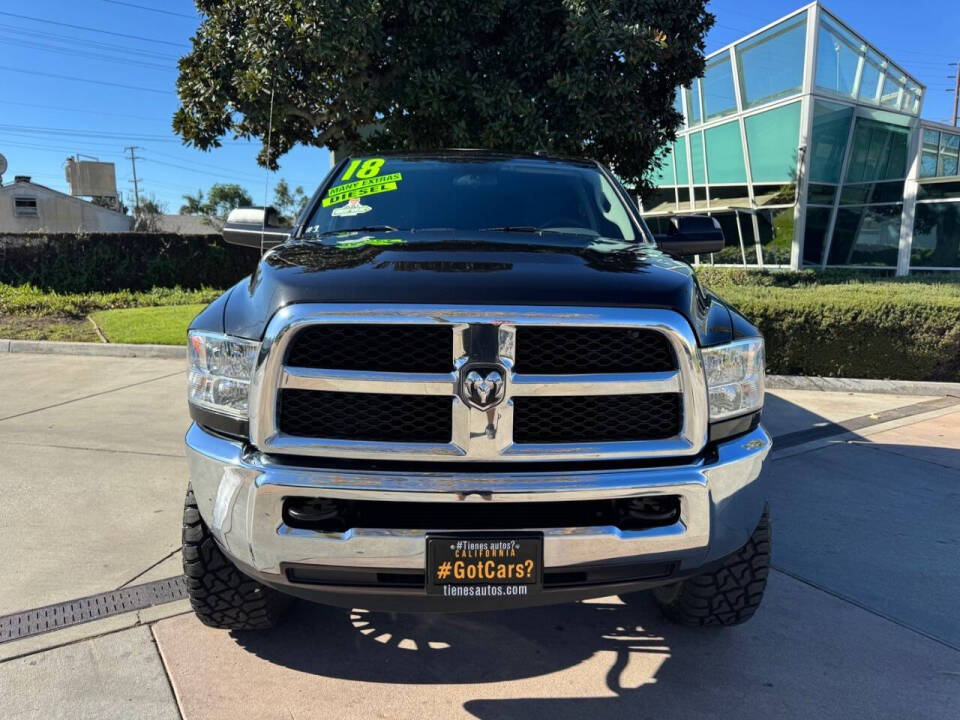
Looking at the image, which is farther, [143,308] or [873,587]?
[143,308]

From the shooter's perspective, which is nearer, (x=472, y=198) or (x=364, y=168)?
(x=472, y=198)

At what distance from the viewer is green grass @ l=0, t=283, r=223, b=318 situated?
35.7ft

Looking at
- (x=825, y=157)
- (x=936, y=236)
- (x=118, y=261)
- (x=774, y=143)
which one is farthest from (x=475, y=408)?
(x=936, y=236)

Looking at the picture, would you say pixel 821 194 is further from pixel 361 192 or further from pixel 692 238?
pixel 361 192

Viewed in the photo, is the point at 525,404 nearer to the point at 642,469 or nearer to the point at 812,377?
the point at 642,469

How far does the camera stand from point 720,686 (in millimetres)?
2318

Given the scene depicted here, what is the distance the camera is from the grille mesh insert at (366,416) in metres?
1.95

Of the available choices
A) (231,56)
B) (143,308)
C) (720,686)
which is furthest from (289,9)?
(720,686)

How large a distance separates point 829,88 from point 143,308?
1785 cm

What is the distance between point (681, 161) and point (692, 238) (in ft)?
68.4

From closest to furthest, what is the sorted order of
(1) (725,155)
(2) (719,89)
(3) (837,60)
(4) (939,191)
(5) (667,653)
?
(5) (667,653) < (4) (939,191) < (3) (837,60) < (1) (725,155) < (2) (719,89)

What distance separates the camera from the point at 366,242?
2.61m

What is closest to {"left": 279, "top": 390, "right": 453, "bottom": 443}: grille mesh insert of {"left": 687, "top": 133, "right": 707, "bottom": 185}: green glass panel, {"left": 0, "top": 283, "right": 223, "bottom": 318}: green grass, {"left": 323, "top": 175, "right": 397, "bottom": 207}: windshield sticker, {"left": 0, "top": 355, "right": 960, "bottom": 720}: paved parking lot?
{"left": 0, "top": 355, "right": 960, "bottom": 720}: paved parking lot

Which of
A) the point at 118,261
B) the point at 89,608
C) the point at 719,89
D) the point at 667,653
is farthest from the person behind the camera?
the point at 719,89
